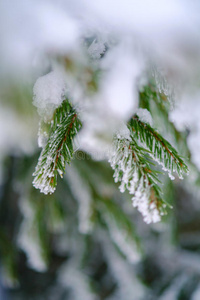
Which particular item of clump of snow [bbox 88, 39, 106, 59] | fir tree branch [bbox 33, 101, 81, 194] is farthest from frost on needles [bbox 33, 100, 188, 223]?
clump of snow [bbox 88, 39, 106, 59]

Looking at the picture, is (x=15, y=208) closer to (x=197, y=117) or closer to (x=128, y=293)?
(x=128, y=293)

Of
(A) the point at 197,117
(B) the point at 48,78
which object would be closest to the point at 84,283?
(A) the point at 197,117

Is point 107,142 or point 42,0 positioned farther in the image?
point 42,0

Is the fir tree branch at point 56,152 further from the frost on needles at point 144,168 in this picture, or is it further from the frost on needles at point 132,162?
the frost on needles at point 144,168

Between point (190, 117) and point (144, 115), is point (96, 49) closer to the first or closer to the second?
point (144, 115)

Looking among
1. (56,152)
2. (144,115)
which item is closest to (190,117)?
(144,115)

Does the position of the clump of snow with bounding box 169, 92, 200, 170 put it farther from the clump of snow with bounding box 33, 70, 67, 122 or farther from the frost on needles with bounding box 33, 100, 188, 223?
the clump of snow with bounding box 33, 70, 67, 122

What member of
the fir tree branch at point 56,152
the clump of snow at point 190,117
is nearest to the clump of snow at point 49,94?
the fir tree branch at point 56,152
